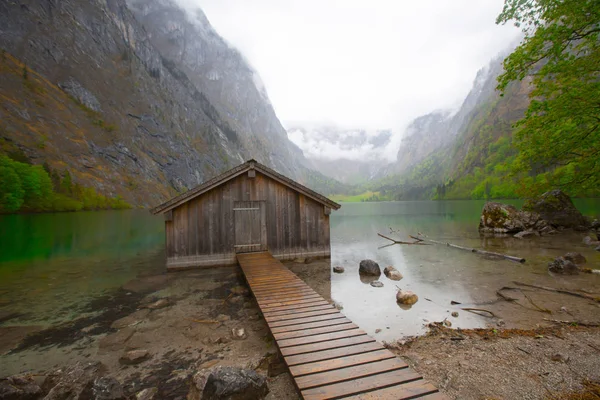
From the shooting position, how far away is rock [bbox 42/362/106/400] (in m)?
5.44

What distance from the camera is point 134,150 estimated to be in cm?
11000

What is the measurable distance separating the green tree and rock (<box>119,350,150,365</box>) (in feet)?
50.7

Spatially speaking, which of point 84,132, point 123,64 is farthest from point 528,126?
point 123,64

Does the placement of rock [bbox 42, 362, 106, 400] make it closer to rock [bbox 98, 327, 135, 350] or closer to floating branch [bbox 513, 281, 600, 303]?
rock [bbox 98, 327, 135, 350]

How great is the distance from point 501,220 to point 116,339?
33.6 m

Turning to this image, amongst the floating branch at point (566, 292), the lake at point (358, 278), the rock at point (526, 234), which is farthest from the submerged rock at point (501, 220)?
the floating branch at point (566, 292)

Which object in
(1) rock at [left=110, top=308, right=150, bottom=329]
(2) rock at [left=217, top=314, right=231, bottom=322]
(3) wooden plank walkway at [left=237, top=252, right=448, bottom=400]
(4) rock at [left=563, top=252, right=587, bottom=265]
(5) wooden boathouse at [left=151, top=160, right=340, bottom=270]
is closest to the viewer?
(3) wooden plank walkway at [left=237, top=252, right=448, bottom=400]

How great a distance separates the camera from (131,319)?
9.42 m

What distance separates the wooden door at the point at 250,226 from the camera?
615 inches

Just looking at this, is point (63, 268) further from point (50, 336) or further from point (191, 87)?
point (191, 87)

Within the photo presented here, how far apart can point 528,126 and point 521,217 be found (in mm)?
21058

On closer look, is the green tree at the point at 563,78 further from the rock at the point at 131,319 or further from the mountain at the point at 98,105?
the mountain at the point at 98,105

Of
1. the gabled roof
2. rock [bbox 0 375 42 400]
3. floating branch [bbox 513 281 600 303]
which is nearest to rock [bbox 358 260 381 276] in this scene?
the gabled roof

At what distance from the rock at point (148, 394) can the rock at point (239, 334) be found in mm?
2471
